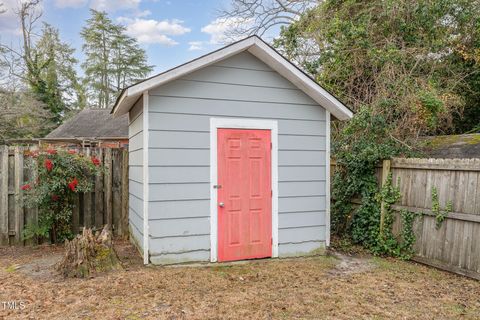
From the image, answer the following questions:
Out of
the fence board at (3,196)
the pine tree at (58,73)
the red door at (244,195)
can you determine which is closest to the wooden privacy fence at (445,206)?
the red door at (244,195)

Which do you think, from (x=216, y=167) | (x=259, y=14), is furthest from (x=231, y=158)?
(x=259, y=14)

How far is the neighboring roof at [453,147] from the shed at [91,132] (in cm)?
1567

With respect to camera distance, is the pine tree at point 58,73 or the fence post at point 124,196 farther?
the pine tree at point 58,73

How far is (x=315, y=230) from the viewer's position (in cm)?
580

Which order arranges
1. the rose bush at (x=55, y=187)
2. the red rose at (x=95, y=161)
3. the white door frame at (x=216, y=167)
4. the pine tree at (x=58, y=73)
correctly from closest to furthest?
1. the white door frame at (x=216, y=167)
2. the rose bush at (x=55, y=187)
3. the red rose at (x=95, y=161)
4. the pine tree at (x=58, y=73)

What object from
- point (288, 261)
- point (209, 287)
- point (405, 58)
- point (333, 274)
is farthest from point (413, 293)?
point (405, 58)

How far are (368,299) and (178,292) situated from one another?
2250 mm

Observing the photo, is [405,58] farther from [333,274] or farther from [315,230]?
[333,274]

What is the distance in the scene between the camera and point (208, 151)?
16.8 feet

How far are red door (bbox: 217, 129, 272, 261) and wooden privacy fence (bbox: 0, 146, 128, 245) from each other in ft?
8.87

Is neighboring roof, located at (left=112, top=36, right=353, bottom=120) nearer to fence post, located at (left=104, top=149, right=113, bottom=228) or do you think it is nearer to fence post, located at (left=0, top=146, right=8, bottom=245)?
fence post, located at (left=104, top=149, right=113, bottom=228)

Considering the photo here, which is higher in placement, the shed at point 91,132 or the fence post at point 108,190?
the shed at point 91,132

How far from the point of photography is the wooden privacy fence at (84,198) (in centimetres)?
602

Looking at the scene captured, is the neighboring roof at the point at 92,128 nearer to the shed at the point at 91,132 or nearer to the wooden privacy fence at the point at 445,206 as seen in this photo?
the shed at the point at 91,132
